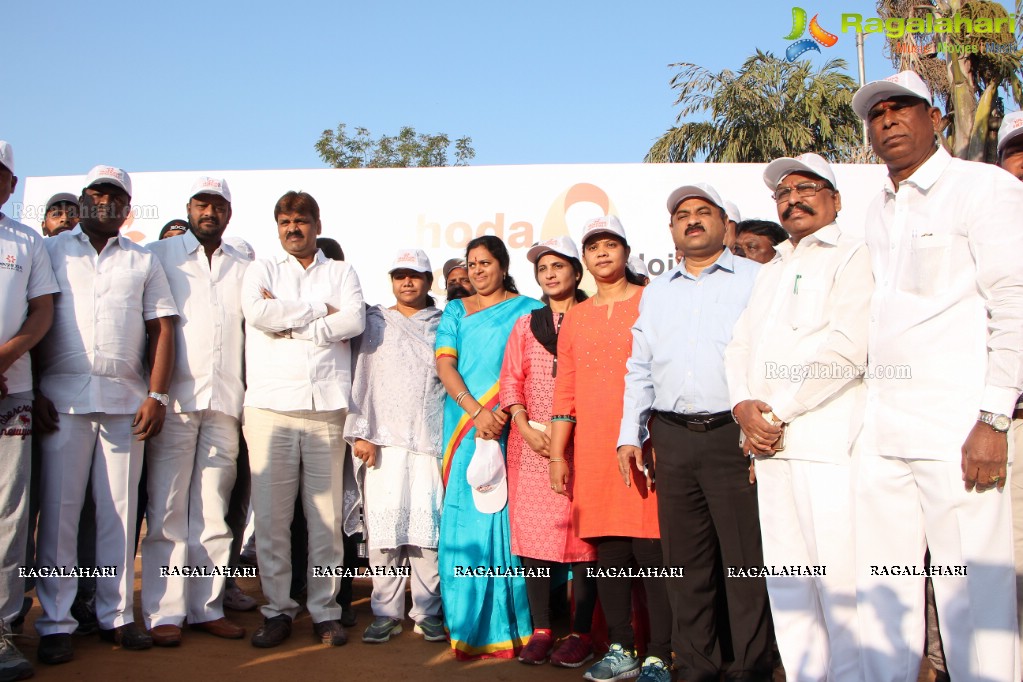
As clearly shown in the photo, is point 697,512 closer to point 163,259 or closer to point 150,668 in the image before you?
point 150,668

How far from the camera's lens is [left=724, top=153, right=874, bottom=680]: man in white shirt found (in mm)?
3117

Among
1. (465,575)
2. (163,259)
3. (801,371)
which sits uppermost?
(163,259)

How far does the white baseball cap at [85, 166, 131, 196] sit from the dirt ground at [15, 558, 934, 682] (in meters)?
2.30

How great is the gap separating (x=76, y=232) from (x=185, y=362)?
0.84 metres

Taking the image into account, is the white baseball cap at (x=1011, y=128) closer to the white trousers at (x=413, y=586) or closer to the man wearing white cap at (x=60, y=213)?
the white trousers at (x=413, y=586)

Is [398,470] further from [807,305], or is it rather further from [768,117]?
[768,117]

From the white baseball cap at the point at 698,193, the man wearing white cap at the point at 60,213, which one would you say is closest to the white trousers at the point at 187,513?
the man wearing white cap at the point at 60,213

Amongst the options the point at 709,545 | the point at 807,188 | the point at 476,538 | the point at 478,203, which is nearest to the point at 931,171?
the point at 807,188

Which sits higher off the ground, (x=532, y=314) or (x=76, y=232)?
(x=76, y=232)

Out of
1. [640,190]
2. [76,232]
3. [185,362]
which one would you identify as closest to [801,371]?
[185,362]

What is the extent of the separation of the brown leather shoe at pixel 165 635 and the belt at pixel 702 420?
8.97 ft

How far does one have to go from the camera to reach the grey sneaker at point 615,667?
3.92 metres

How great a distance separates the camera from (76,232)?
4.45 meters

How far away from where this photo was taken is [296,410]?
4.54 metres
